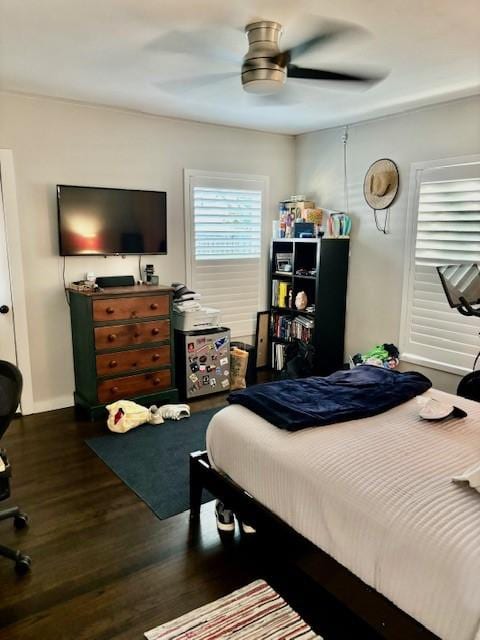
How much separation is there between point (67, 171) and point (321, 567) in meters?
3.52

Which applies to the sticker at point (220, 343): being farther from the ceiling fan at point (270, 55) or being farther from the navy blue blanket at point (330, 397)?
the ceiling fan at point (270, 55)

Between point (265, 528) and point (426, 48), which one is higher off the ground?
point (426, 48)

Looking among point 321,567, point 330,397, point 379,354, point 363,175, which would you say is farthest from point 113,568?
point 363,175

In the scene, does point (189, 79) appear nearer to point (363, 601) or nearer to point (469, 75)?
point (469, 75)

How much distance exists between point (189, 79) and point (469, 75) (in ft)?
6.14

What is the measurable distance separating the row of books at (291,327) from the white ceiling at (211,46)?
2.04 metres

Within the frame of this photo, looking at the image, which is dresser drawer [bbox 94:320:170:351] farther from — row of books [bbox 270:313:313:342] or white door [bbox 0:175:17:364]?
row of books [bbox 270:313:313:342]

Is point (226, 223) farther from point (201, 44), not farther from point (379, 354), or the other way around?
point (201, 44)

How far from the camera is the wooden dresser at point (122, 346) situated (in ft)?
12.2

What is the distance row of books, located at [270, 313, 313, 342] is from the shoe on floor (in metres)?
2.63

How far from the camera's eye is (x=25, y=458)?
10.5 ft

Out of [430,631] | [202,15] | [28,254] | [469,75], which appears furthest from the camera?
[28,254]

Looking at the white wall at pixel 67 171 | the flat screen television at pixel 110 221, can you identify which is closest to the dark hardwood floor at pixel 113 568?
the white wall at pixel 67 171

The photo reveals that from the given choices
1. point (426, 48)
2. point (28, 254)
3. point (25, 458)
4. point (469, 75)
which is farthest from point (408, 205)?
point (25, 458)
